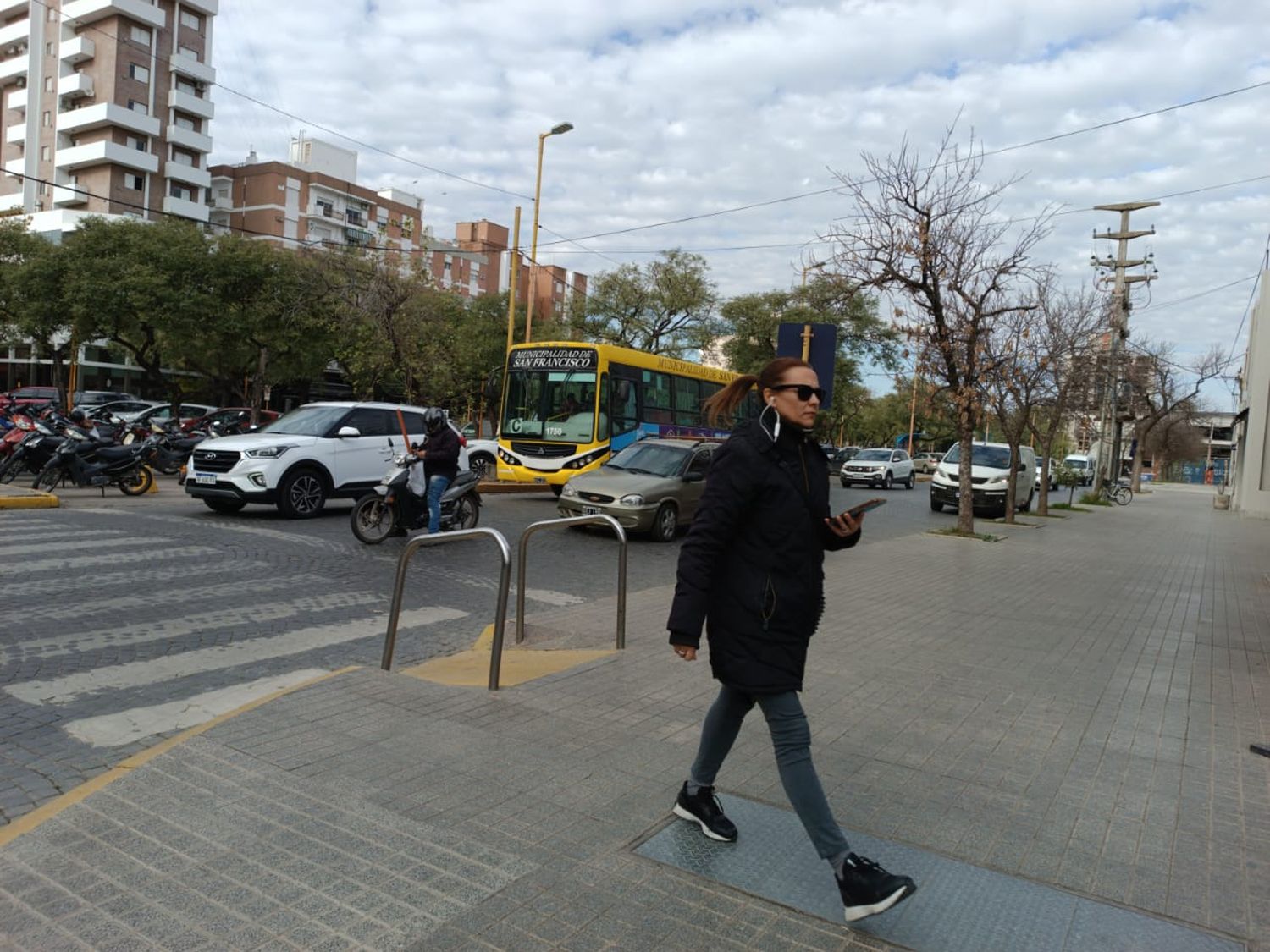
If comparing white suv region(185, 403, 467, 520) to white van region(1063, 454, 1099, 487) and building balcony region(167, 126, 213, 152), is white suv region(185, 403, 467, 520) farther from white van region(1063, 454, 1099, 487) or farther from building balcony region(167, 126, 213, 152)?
building balcony region(167, 126, 213, 152)

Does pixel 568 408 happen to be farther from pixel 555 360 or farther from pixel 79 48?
pixel 79 48

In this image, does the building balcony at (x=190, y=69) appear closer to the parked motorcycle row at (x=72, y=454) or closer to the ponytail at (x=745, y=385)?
the parked motorcycle row at (x=72, y=454)

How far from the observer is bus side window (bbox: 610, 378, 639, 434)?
1881 centimetres

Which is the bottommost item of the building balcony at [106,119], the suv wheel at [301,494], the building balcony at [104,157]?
the suv wheel at [301,494]

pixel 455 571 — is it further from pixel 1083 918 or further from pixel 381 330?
pixel 381 330

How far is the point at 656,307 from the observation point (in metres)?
39.9

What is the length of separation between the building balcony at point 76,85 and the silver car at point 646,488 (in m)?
59.1

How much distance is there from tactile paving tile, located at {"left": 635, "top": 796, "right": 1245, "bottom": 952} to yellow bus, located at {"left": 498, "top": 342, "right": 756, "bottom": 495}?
15179 millimetres

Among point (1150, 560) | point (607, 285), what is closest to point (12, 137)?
point (607, 285)

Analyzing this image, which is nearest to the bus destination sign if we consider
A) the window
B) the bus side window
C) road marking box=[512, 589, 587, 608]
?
the bus side window

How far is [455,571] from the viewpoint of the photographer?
965 centimetres

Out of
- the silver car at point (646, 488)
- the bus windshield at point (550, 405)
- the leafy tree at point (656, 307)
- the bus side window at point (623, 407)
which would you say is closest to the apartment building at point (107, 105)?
the leafy tree at point (656, 307)

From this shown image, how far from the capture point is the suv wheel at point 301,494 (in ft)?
42.4

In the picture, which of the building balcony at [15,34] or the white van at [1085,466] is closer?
the white van at [1085,466]
